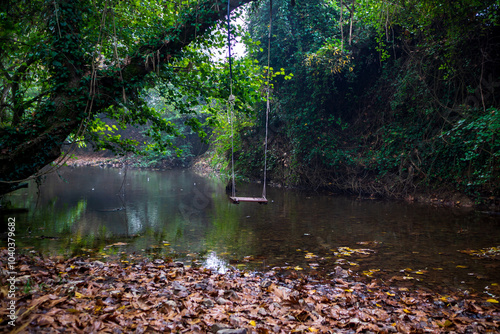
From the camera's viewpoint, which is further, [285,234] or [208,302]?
[285,234]

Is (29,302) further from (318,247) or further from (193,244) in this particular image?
(318,247)

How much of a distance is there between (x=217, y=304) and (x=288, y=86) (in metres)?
12.7

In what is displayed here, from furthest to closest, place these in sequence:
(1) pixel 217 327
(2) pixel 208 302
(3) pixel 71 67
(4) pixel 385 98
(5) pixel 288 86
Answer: (5) pixel 288 86 → (4) pixel 385 98 → (3) pixel 71 67 → (2) pixel 208 302 → (1) pixel 217 327

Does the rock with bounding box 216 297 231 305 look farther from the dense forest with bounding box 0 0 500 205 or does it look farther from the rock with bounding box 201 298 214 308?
the dense forest with bounding box 0 0 500 205

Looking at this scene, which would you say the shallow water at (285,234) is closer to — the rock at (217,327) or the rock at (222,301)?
the rock at (222,301)

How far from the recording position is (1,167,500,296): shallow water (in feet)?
15.4

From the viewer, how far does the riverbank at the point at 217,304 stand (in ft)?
7.86

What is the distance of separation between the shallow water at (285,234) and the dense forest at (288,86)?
4.95ft

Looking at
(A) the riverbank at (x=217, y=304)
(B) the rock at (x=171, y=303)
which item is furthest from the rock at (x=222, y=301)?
(B) the rock at (x=171, y=303)

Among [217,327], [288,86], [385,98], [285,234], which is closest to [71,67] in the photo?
[217,327]

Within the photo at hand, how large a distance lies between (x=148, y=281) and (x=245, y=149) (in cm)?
1277

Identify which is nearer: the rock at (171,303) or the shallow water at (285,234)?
the rock at (171,303)

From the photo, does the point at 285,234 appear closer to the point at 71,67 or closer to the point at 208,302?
the point at 208,302

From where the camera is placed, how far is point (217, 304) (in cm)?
301
